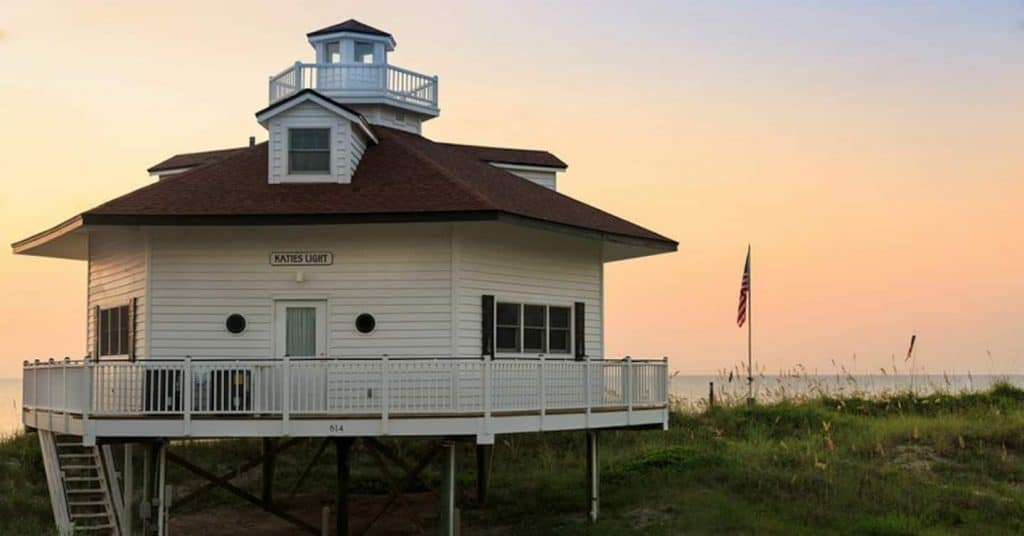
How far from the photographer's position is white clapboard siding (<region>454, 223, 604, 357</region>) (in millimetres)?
23719

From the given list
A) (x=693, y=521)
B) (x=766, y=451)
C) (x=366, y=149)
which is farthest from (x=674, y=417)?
(x=366, y=149)

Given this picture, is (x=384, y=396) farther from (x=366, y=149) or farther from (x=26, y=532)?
(x=26, y=532)

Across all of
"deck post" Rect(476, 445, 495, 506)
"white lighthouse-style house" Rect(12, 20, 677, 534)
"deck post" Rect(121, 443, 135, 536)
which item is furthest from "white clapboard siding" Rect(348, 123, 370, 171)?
"deck post" Rect(476, 445, 495, 506)

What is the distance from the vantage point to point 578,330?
87.0ft

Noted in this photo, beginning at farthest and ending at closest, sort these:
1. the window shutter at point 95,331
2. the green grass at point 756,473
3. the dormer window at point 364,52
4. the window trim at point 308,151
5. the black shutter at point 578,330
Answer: the dormer window at point 364,52, the window shutter at point 95,331, the black shutter at point 578,330, the green grass at point 756,473, the window trim at point 308,151

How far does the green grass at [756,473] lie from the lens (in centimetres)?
2539

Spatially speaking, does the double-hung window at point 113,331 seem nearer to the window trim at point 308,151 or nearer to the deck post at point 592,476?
the window trim at point 308,151

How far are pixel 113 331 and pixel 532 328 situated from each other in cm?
867

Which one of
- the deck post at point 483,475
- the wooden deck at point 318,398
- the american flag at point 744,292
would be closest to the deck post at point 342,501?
the wooden deck at point 318,398

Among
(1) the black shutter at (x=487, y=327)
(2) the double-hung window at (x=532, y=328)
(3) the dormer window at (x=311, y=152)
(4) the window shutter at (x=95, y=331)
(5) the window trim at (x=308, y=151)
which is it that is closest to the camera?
(1) the black shutter at (x=487, y=327)

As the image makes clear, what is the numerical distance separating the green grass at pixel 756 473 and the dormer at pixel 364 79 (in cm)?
972

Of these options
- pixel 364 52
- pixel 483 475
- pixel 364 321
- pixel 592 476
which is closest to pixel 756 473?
pixel 592 476

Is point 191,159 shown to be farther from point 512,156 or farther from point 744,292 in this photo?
point 744,292

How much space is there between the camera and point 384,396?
68.2 ft
